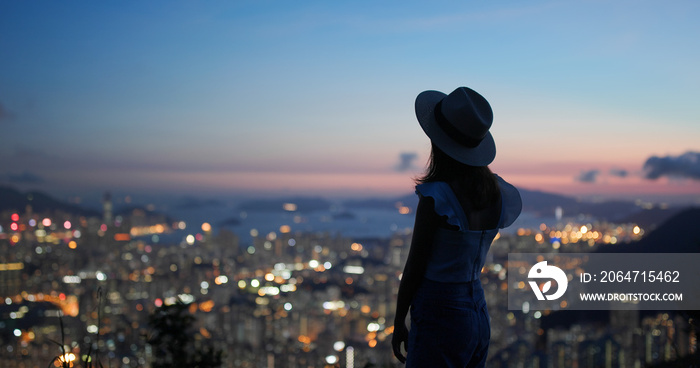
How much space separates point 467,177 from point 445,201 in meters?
0.12

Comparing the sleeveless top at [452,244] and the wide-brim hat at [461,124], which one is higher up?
the wide-brim hat at [461,124]

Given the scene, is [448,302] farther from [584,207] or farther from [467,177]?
[584,207]

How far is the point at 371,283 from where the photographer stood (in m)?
22.0

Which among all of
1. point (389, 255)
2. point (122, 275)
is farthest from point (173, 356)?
point (122, 275)

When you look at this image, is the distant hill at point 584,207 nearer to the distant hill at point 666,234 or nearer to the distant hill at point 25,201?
the distant hill at point 666,234

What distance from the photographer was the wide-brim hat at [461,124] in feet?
4.17

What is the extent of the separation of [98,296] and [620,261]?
489 cm

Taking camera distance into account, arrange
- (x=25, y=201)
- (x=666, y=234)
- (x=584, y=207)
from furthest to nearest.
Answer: (x=25, y=201)
(x=584, y=207)
(x=666, y=234)

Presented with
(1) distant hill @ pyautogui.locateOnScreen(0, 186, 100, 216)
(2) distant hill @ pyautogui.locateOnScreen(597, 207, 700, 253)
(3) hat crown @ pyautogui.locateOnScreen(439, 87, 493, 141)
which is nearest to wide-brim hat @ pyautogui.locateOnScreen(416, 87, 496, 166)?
(3) hat crown @ pyautogui.locateOnScreen(439, 87, 493, 141)

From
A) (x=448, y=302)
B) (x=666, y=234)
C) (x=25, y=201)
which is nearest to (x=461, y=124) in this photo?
→ (x=448, y=302)

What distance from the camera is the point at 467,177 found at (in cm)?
128

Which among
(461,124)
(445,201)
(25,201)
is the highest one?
(25,201)

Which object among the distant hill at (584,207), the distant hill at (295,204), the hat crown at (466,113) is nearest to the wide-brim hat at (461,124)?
the hat crown at (466,113)

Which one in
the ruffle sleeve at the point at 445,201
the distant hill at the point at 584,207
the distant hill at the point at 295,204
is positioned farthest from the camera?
the distant hill at the point at 295,204
